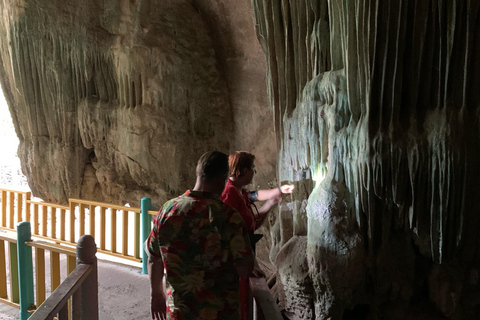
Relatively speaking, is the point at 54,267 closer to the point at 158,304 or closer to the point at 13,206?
the point at 158,304

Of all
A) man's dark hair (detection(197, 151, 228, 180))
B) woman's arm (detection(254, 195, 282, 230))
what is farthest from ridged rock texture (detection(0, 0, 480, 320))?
man's dark hair (detection(197, 151, 228, 180))

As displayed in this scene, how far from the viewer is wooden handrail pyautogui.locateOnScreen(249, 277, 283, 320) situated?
78.7 inches

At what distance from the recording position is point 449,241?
126 inches

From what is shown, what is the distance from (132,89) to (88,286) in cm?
424

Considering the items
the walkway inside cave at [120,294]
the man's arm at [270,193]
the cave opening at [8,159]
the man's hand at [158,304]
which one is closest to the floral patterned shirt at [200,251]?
the man's hand at [158,304]

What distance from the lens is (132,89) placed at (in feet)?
22.1

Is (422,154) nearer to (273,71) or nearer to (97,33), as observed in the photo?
(273,71)

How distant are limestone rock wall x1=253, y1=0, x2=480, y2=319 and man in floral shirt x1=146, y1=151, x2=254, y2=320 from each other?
63.4 inches

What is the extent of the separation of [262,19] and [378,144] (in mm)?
1846

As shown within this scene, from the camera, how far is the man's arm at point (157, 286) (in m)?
2.03

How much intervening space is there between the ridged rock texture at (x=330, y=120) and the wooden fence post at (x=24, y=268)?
7.80 ft

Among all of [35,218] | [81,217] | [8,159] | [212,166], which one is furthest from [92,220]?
[8,159]

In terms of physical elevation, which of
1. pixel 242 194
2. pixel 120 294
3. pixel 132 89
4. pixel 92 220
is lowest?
pixel 120 294

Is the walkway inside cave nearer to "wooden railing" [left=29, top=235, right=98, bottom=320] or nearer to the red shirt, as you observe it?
"wooden railing" [left=29, top=235, right=98, bottom=320]
